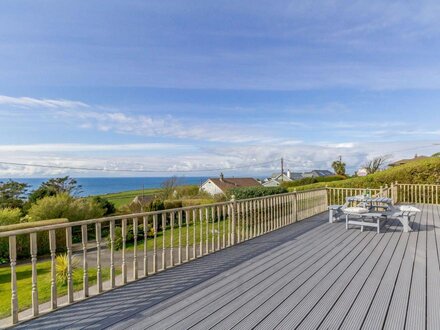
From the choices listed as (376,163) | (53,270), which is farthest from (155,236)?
(376,163)

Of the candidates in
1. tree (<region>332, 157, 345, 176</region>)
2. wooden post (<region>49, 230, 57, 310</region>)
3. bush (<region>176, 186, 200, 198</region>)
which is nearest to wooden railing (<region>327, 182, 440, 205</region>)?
wooden post (<region>49, 230, 57, 310</region>)

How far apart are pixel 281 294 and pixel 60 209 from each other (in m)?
12.0

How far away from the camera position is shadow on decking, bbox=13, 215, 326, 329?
2.41 meters

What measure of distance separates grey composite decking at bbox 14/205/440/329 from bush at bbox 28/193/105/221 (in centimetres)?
1006

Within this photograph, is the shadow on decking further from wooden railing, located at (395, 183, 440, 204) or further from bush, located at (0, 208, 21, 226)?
wooden railing, located at (395, 183, 440, 204)

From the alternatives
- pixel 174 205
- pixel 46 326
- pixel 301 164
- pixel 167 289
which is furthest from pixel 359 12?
pixel 301 164

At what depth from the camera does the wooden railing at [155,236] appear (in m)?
2.56

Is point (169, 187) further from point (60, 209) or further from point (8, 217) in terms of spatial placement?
point (8, 217)

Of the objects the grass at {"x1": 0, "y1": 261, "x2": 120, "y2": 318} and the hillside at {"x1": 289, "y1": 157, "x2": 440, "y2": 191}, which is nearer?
the grass at {"x1": 0, "y1": 261, "x2": 120, "y2": 318}

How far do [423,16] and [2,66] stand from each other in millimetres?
12719

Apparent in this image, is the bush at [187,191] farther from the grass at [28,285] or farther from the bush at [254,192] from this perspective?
the grass at [28,285]

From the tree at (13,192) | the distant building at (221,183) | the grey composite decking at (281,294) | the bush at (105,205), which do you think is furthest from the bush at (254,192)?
the distant building at (221,183)

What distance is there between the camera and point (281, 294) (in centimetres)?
289

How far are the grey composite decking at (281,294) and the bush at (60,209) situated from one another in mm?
10062
